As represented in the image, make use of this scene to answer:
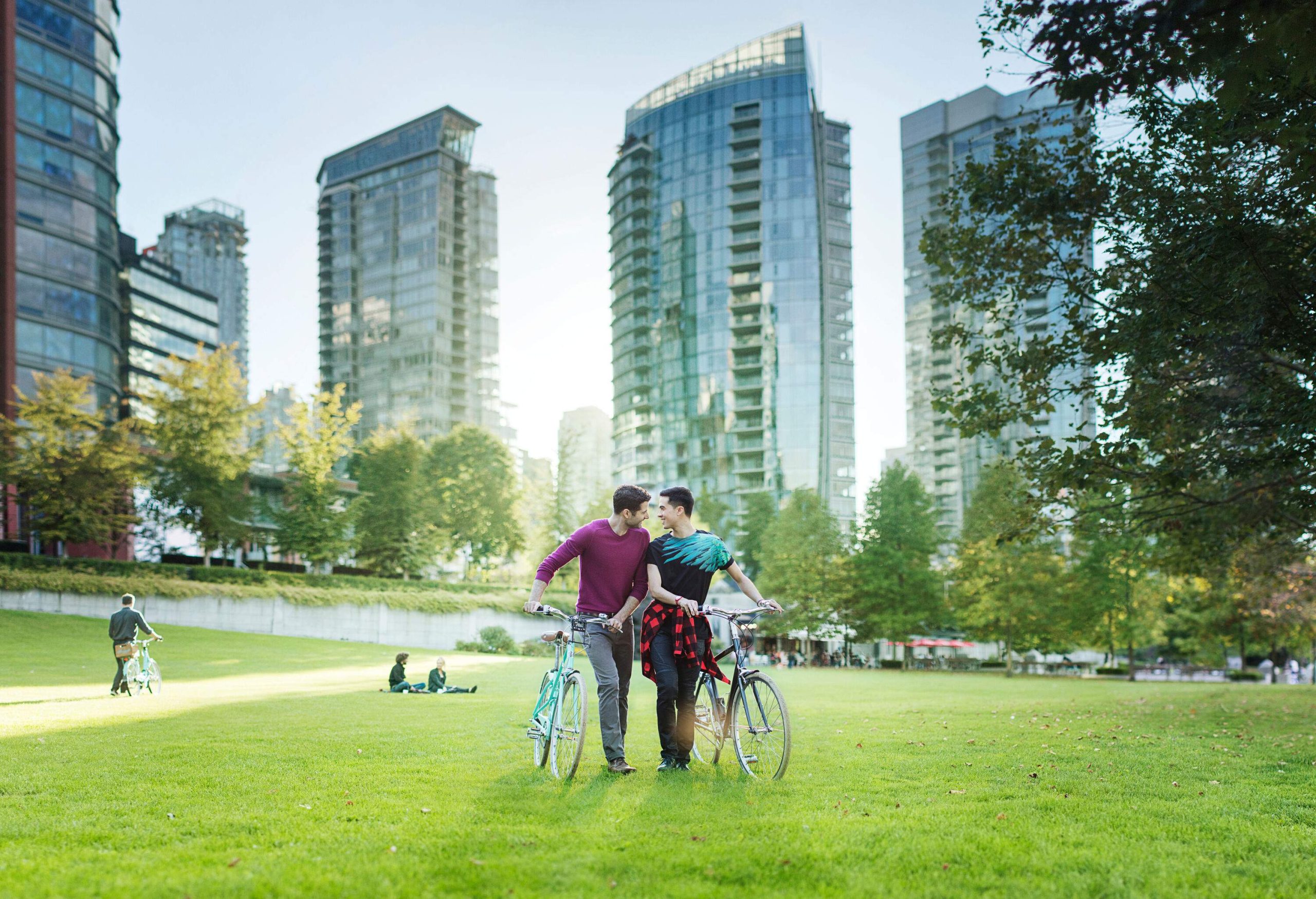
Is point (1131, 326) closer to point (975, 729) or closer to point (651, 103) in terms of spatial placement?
point (975, 729)

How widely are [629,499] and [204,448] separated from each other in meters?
40.4

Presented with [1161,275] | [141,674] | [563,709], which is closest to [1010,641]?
[1161,275]

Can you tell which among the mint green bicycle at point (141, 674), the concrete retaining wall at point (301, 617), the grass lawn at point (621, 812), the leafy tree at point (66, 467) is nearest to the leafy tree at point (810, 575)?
the concrete retaining wall at point (301, 617)

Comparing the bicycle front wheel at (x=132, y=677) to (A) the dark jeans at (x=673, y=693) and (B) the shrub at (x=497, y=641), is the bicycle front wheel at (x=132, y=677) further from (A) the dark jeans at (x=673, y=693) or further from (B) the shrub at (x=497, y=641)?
(B) the shrub at (x=497, y=641)

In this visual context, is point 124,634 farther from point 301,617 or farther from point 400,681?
point 301,617

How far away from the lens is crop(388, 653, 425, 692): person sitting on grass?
720 inches

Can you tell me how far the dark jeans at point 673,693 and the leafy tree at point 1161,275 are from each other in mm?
4998

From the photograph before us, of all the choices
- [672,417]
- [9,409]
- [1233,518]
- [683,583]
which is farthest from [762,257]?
[683,583]

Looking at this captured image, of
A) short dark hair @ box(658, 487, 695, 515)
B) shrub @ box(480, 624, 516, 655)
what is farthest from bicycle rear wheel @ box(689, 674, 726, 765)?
shrub @ box(480, 624, 516, 655)

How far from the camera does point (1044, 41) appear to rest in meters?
6.09

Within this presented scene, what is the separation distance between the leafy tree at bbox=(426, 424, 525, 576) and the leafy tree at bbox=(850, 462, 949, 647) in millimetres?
26105

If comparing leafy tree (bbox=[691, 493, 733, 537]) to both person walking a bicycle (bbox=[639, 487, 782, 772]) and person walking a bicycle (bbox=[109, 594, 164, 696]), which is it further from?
→ person walking a bicycle (bbox=[639, 487, 782, 772])

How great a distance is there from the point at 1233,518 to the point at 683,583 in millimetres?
12351

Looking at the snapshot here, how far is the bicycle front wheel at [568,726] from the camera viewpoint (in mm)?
7344
